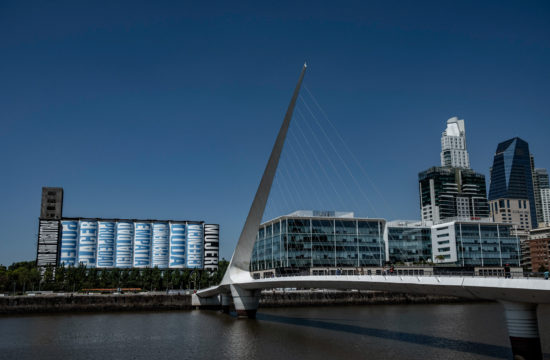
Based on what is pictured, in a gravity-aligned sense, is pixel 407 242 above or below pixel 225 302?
above

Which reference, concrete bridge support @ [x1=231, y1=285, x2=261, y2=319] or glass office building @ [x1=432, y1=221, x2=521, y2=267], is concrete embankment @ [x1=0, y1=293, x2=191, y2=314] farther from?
glass office building @ [x1=432, y1=221, x2=521, y2=267]

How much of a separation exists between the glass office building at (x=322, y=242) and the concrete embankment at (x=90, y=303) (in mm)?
27179

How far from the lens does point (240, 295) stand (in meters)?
46.0

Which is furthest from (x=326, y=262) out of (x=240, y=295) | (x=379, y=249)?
(x=240, y=295)

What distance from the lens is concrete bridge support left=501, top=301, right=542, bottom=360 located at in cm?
1984

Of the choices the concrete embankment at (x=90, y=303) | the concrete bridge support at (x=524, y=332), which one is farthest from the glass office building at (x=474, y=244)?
the concrete bridge support at (x=524, y=332)

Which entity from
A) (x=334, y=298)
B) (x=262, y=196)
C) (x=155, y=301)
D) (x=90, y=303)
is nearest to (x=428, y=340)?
(x=262, y=196)

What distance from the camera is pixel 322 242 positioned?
86.9m

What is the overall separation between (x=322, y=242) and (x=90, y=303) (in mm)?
41033

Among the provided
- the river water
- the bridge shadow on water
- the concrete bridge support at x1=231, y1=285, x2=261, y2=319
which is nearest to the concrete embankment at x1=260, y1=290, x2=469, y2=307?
the concrete bridge support at x1=231, y1=285, x2=261, y2=319

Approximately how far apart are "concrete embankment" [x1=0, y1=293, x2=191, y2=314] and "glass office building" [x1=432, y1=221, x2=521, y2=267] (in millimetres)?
53255

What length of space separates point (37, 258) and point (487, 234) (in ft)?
272

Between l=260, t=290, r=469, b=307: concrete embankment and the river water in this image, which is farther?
l=260, t=290, r=469, b=307: concrete embankment

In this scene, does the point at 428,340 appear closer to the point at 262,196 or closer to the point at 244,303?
the point at 262,196
